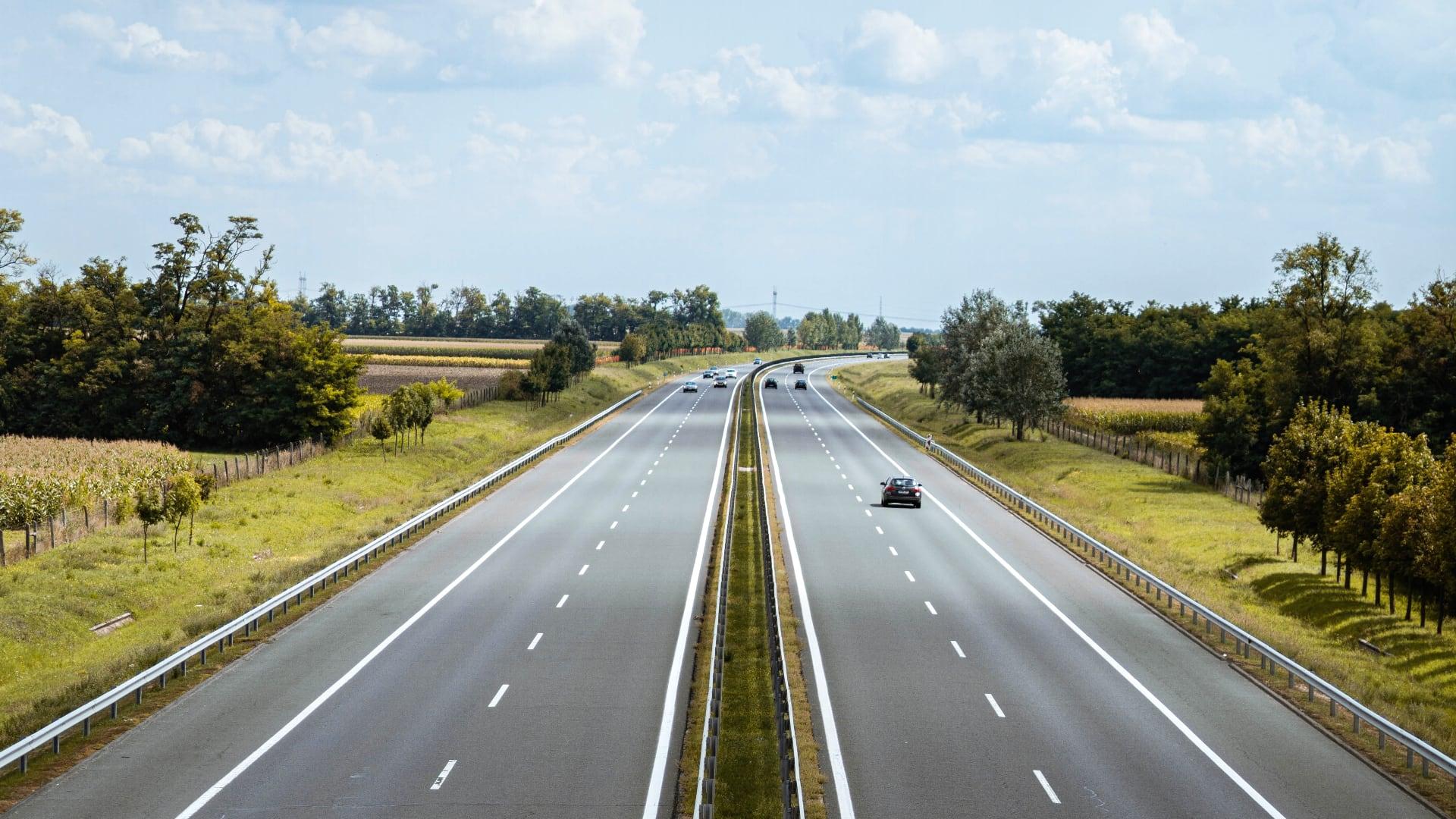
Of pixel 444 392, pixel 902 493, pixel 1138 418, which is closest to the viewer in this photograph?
pixel 902 493

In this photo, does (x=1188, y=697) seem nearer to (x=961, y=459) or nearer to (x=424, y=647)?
(x=424, y=647)

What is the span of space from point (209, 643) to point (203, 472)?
21738 millimetres

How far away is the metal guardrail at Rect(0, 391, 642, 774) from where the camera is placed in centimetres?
1903

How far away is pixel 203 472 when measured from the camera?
4503 cm

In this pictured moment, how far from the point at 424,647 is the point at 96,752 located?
764cm

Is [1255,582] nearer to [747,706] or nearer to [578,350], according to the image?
[747,706]

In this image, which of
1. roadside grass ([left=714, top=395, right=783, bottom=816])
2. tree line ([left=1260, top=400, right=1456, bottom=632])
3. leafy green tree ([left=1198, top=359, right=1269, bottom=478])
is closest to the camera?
roadside grass ([left=714, top=395, right=783, bottom=816])

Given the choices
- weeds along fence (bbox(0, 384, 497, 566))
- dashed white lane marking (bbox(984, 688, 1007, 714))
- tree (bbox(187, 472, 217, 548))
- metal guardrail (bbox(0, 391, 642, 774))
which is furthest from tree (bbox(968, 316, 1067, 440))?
dashed white lane marking (bbox(984, 688, 1007, 714))

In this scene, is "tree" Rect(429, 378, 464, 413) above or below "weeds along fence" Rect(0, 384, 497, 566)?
above

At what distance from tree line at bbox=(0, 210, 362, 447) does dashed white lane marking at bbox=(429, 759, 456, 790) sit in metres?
54.2

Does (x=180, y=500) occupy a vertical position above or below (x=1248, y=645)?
above

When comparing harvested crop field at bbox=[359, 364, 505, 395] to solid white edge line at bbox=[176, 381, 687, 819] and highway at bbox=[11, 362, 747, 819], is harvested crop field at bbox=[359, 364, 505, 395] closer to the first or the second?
solid white edge line at bbox=[176, 381, 687, 819]

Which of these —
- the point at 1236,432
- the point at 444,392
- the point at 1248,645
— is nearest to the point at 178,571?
the point at 1248,645

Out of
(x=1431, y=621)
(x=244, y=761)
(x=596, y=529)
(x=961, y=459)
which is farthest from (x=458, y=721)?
(x=961, y=459)
